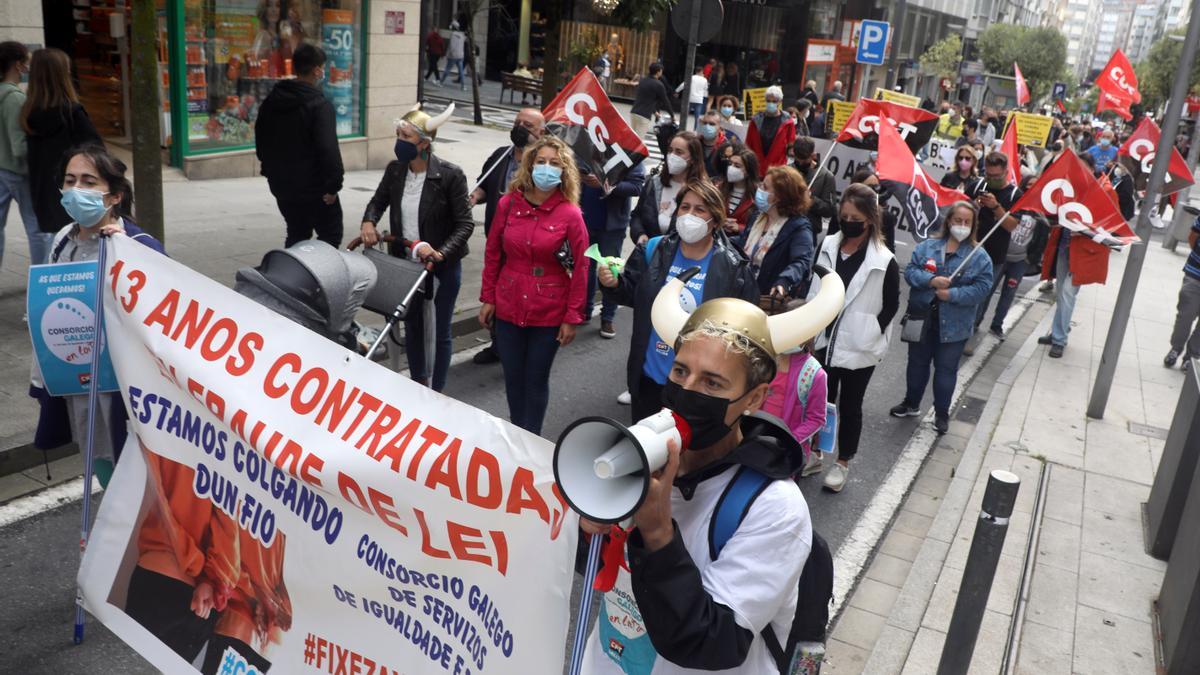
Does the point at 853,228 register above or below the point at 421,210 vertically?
above

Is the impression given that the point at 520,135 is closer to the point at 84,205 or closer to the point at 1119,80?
the point at 84,205

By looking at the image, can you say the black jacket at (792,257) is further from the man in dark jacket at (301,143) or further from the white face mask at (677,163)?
the man in dark jacket at (301,143)

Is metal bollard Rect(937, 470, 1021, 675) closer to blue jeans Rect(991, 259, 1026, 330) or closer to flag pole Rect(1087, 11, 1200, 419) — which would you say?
flag pole Rect(1087, 11, 1200, 419)

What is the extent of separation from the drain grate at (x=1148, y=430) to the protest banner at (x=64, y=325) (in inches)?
289

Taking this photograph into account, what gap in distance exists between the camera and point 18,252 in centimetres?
875

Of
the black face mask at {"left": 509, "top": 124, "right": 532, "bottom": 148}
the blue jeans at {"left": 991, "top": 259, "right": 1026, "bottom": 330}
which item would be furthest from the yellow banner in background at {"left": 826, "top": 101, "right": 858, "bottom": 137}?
the black face mask at {"left": 509, "top": 124, "right": 532, "bottom": 148}

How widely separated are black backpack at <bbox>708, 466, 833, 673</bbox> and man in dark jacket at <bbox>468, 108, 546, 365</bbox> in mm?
4978

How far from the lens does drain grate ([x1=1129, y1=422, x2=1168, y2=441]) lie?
793 centimetres

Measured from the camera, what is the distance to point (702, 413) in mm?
2195

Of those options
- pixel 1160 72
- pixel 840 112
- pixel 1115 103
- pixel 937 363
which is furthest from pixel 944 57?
Answer: pixel 937 363

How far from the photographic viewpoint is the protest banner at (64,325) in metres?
3.58

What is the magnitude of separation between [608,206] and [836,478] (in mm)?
3132

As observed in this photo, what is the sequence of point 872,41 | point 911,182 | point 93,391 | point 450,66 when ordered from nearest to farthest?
1. point 93,391
2. point 911,182
3. point 872,41
4. point 450,66

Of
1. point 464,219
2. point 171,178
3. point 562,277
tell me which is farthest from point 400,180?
point 171,178
